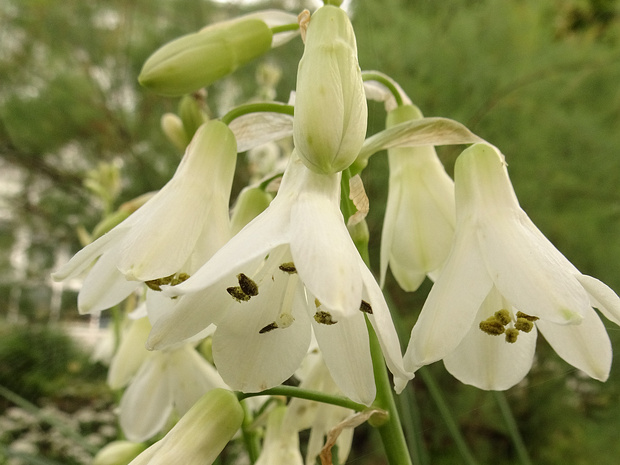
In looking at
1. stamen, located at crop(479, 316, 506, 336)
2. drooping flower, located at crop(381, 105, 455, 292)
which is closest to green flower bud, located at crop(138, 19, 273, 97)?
drooping flower, located at crop(381, 105, 455, 292)

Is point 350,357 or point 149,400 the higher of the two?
point 350,357

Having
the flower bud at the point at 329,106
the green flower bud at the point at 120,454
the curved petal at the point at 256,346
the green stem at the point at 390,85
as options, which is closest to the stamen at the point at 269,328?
the curved petal at the point at 256,346

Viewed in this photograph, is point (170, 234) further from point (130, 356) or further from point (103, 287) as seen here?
point (130, 356)

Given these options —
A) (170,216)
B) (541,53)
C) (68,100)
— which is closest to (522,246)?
(170,216)

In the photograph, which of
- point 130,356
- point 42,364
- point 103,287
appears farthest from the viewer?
point 42,364

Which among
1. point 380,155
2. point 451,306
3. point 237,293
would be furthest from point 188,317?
point 380,155

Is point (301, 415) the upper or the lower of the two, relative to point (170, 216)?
lower

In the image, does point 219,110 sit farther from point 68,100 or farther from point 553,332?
point 553,332
